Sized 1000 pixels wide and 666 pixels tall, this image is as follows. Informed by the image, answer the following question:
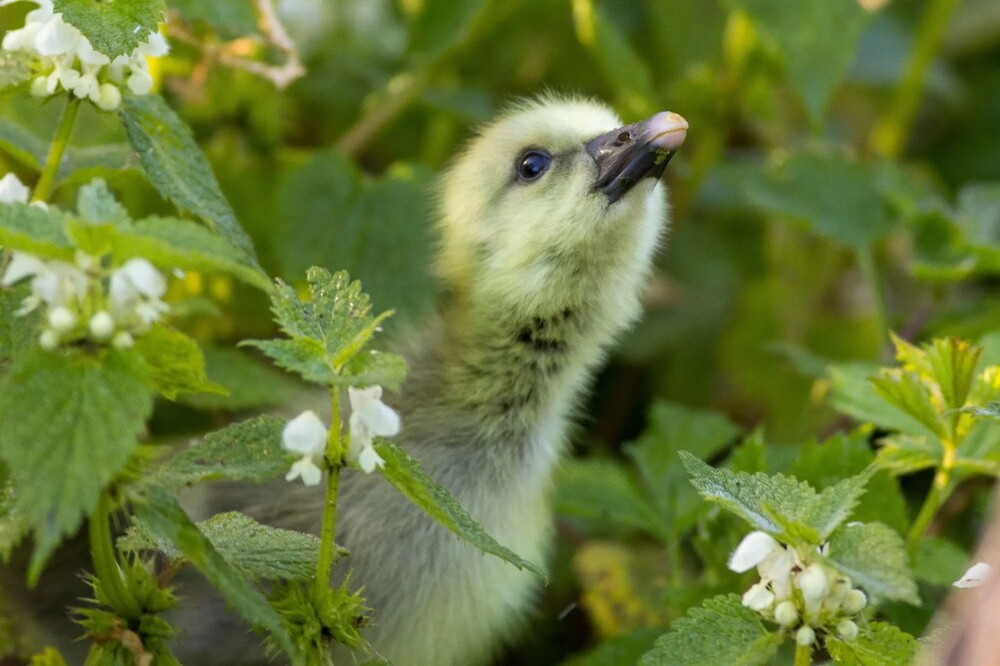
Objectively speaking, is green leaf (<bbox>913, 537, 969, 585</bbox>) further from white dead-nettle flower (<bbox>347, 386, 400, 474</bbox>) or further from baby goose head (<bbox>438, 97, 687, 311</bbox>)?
white dead-nettle flower (<bbox>347, 386, 400, 474</bbox>)

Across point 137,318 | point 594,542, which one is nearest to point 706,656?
point 137,318

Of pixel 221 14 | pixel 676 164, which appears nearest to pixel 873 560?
pixel 221 14

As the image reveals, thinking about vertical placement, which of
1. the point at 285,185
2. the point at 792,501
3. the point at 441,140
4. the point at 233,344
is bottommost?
the point at 792,501

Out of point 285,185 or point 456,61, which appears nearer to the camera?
point 285,185

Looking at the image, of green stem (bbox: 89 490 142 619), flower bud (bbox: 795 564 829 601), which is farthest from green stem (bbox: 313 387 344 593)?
flower bud (bbox: 795 564 829 601)

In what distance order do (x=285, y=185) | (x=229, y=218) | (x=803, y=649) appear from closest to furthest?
1. (x=803, y=649)
2. (x=229, y=218)
3. (x=285, y=185)

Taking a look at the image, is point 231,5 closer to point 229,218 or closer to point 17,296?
point 229,218

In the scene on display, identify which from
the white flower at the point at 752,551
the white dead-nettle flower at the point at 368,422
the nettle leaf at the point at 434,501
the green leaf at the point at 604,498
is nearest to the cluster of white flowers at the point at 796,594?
the white flower at the point at 752,551

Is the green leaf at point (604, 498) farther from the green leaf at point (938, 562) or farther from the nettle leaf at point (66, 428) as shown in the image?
the nettle leaf at point (66, 428)
